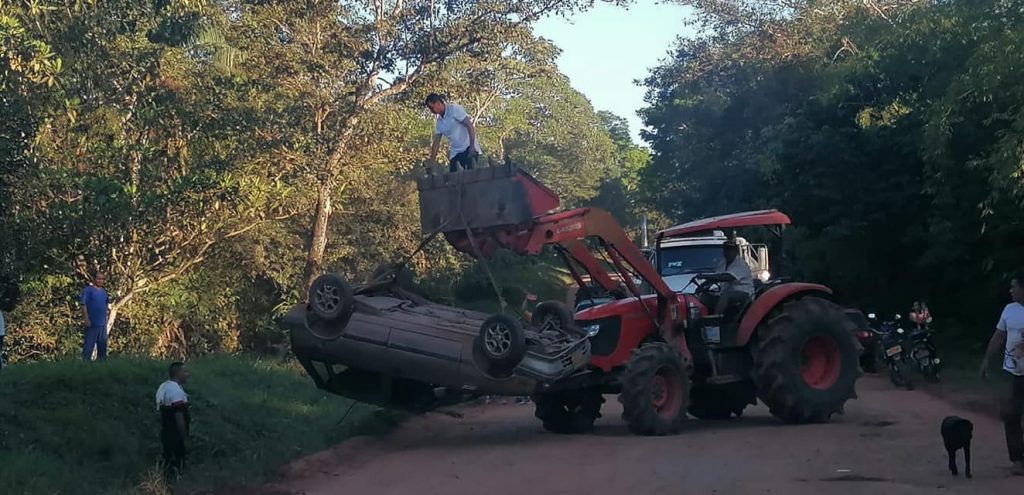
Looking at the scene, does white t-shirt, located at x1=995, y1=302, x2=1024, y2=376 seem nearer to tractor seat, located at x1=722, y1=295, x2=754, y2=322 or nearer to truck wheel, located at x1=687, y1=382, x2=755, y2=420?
tractor seat, located at x1=722, y1=295, x2=754, y2=322

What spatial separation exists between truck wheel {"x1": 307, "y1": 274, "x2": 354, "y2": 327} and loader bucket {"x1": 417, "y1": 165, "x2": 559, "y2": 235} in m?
1.17

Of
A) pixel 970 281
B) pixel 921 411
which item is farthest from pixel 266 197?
pixel 970 281

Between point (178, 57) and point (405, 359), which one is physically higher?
point (178, 57)

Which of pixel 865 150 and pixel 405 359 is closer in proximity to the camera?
pixel 405 359

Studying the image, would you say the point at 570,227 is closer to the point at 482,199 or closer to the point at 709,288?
the point at 482,199

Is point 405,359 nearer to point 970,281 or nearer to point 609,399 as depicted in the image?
point 609,399

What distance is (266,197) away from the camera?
21.5 m

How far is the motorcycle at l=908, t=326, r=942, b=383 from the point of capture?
21.0m

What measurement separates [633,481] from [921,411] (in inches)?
299

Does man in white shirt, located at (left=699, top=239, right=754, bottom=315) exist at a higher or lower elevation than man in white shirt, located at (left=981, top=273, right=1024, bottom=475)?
higher

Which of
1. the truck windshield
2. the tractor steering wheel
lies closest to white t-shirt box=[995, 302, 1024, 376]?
the tractor steering wheel

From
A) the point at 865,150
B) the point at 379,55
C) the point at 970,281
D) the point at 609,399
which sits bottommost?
the point at 609,399

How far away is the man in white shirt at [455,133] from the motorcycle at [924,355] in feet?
35.6

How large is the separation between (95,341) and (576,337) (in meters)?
8.03
